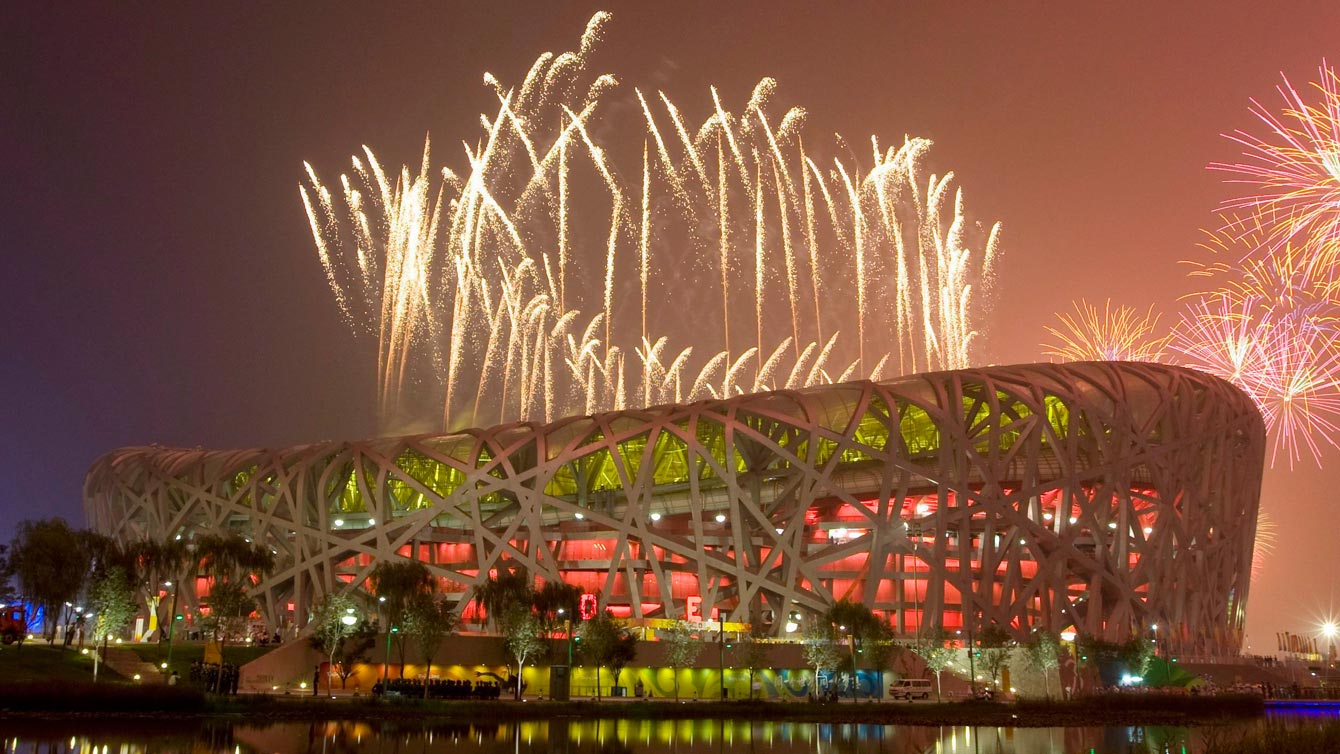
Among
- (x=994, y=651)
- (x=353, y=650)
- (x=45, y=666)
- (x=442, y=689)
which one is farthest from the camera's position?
(x=994, y=651)

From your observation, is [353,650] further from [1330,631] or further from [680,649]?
[1330,631]

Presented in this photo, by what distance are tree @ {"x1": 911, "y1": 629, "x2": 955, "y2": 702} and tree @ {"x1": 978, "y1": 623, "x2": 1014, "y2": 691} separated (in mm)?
1715

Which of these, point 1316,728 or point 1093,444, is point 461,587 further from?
point 1316,728

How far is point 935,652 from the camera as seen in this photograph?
196 feet

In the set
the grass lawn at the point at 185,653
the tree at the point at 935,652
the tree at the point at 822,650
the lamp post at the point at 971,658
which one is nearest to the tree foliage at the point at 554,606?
the tree at the point at 822,650

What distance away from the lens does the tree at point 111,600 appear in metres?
53.8

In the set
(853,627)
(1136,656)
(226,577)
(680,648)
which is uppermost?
(226,577)

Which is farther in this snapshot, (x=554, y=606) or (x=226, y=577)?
(x=226, y=577)

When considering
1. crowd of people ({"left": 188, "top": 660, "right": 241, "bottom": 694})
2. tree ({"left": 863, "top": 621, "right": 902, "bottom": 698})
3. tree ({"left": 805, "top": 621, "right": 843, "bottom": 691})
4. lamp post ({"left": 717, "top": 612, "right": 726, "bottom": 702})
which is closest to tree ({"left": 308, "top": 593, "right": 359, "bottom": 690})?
crowd of people ({"left": 188, "top": 660, "right": 241, "bottom": 694})

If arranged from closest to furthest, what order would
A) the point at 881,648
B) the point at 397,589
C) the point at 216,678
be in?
1. the point at 216,678
2. the point at 397,589
3. the point at 881,648

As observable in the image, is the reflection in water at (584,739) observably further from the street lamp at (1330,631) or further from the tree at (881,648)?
the street lamp at (1330,631)

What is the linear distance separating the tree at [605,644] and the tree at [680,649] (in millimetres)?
2287

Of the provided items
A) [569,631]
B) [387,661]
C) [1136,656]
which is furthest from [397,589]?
[1136,656]

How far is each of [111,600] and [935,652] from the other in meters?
42.3
